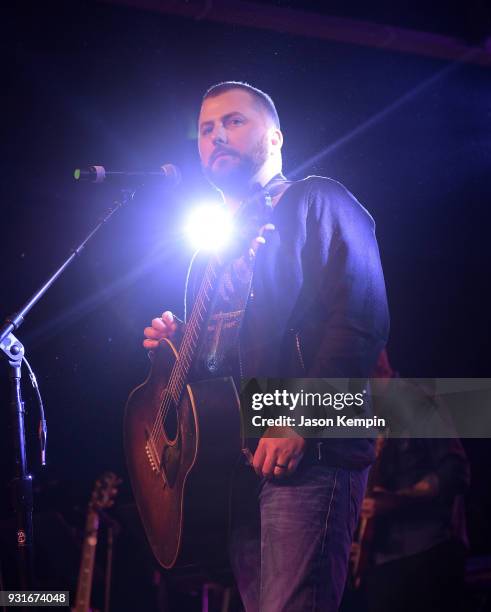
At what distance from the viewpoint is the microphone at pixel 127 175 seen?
221 cm

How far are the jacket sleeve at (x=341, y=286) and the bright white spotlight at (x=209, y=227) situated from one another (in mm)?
327

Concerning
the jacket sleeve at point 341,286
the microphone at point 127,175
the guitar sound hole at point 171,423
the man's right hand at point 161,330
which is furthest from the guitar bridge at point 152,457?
the microphone at point 127,175

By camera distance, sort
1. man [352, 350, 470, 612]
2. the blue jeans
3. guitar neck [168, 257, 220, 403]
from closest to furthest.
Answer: the blue jeans, guitar neck [168, 257, 220, 403], man [352, 350, 470, 612]

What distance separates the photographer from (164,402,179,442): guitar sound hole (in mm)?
2174

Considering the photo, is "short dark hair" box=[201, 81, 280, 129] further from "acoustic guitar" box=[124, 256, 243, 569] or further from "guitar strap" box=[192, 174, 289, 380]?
"acoustic guitar" box=[124, 256, 243, 569]

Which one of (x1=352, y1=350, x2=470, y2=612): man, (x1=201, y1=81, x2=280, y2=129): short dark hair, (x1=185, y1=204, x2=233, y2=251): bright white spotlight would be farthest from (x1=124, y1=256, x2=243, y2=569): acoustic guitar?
(x1=352, y1=350, x2=470, y2=612): man

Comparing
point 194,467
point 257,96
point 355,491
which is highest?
point 257,96

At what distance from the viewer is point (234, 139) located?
92.8 inches

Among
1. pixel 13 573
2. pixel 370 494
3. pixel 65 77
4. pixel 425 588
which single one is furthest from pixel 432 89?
pixel 13 573

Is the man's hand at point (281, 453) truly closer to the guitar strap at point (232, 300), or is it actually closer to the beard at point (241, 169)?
the guitar strap at point (232, 300)

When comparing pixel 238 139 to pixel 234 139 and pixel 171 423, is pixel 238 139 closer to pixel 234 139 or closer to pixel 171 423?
pixel 234 139

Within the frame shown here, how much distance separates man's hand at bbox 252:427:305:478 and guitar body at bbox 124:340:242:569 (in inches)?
8.8

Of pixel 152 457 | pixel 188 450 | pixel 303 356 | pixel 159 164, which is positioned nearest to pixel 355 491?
pixel 303 356

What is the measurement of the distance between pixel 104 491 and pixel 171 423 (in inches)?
31.0
